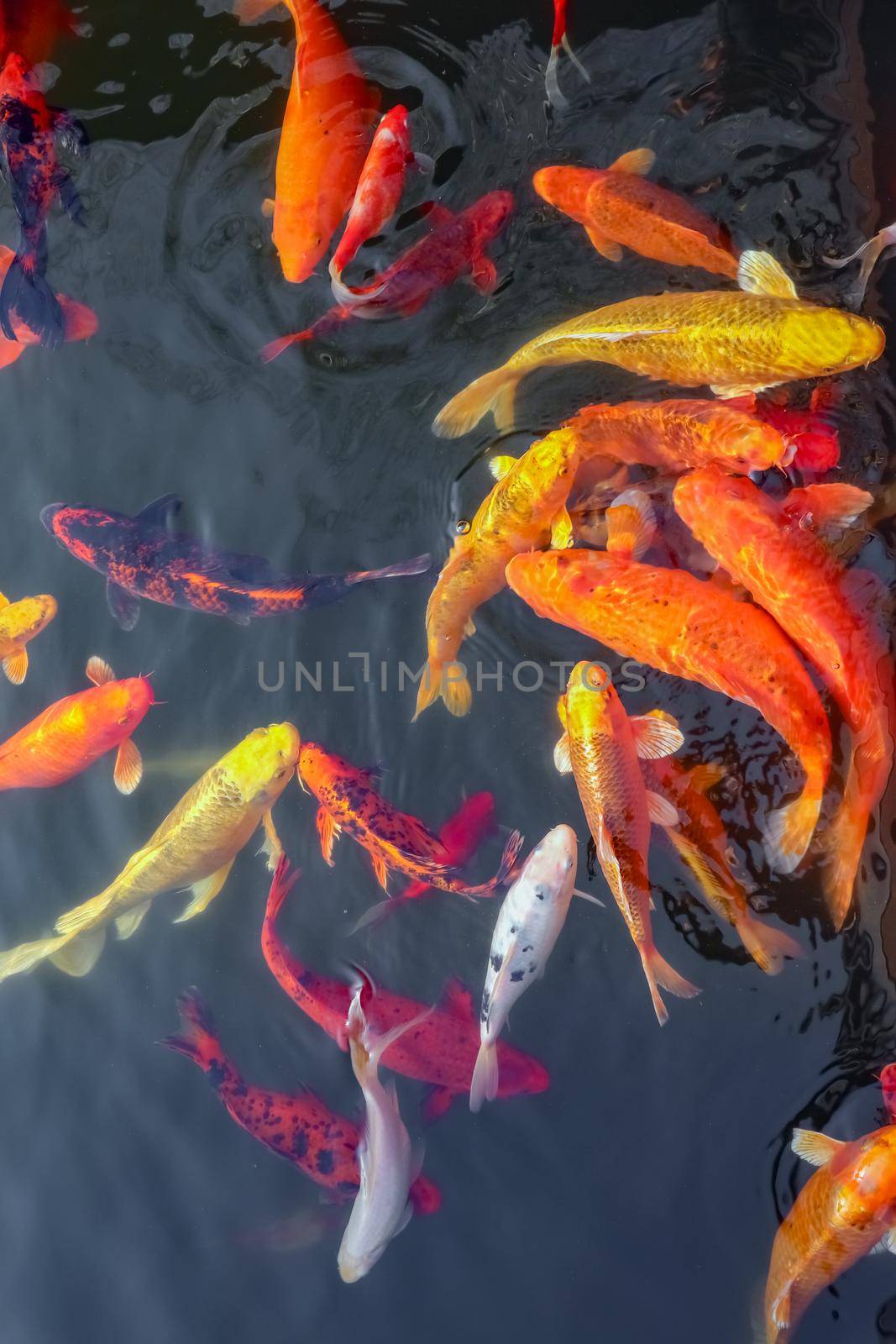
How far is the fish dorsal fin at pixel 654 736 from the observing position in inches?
146

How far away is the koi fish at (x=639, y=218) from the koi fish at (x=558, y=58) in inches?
22.1

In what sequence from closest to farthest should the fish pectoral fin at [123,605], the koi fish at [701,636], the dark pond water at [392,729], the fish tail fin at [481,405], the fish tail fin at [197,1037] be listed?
the koi fish at [701,636]
the dark pond water at [392,729]
the fish tail fin at [197,1037]
the fish tail fin at [481,405]
the fish pectoral fin at [123,605]

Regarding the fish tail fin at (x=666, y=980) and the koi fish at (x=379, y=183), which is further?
the koi fish at (x=379, y=183)

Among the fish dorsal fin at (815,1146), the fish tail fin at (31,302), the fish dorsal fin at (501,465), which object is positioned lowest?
the fish dorsal fin at (815,1146)

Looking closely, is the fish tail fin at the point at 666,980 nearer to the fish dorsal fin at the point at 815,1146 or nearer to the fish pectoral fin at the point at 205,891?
the fish dorsal fin at the point at 815,1146

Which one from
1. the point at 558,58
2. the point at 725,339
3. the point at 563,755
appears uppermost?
the point at 558,58

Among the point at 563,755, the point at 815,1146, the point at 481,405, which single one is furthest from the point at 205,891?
the point at 815,1146

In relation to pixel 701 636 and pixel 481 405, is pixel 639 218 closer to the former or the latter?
pixel 481 405

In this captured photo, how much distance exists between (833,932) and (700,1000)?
0.60 m

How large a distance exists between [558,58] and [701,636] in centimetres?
324

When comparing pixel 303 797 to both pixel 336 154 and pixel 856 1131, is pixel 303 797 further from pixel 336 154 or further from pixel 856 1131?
pixel 336 154

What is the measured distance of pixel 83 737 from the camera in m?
4.46

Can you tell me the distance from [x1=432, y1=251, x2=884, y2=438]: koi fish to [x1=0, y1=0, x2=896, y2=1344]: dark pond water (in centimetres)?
58

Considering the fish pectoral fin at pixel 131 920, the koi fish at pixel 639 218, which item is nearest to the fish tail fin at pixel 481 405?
the koi fish at pixel 639 218
